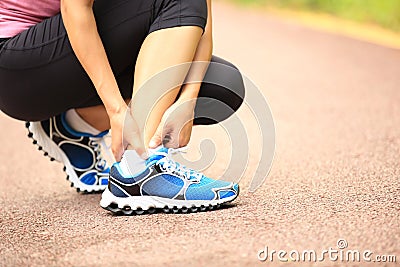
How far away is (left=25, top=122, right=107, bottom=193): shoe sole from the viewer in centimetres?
262

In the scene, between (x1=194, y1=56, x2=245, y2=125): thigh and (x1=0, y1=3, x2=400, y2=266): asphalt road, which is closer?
(x1=0, y1=3, x2=400, y2=266): asphalt road

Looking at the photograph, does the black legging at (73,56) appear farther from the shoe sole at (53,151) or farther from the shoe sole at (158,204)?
the shoe sole at (158,204)

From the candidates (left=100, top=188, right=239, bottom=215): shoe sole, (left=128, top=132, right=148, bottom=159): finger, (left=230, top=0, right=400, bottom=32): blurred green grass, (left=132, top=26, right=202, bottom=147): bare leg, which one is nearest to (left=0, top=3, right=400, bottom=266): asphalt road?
(left=100, top=188, right=239, bottom=215): shoe sole

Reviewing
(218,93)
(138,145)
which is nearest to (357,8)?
(218,93)

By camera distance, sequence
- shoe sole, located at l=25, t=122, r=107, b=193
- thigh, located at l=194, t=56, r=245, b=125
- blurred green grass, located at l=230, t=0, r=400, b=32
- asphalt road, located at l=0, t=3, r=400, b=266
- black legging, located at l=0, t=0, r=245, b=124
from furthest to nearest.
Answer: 1. blurred green grass, located at l=230, t=0, r=400, b=32
2. shoe sole, located at l=25, t=122, r=107, b=193
3. thigh, located at l=194, t=56, r=245, b=125
4. black legging, located at l=0, t=0, r=245, b=124
5. asphalt road, located at l=0, t=3, r=400, b=266

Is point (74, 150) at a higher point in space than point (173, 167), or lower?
lower

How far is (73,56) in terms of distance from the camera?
7.43ft

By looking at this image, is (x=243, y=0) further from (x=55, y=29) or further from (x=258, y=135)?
(x=55, y=29)

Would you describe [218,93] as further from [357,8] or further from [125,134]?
[357,8]

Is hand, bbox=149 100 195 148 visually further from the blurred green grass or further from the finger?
the blurred green grass

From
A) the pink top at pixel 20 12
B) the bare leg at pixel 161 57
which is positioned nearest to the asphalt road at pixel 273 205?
the bare leg at pixel 161 57

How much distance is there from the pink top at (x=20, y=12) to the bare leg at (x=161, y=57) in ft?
1.11

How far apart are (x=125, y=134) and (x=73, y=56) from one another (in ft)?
0.97

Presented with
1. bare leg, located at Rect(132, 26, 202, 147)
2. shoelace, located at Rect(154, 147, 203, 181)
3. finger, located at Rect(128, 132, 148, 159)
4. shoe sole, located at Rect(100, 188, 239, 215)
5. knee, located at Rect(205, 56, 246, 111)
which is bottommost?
shoe sole, located at Rect(100, 188, 239, 215)
